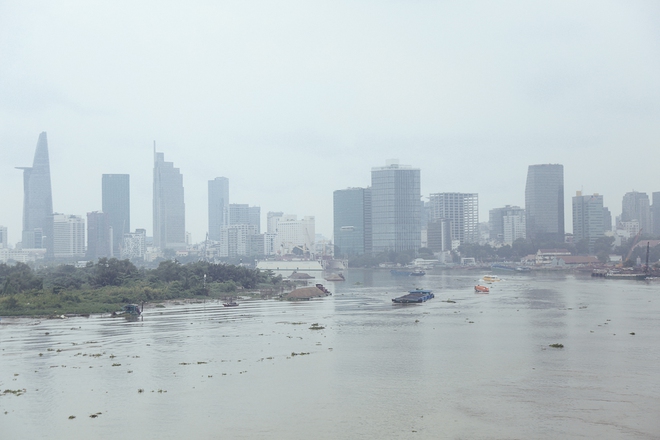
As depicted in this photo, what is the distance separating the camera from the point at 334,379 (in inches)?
871

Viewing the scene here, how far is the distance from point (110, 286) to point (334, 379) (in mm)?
43474

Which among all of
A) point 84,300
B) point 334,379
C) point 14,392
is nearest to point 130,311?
point 84,300

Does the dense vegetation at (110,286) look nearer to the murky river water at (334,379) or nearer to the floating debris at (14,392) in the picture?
the murky river water at (334,379)

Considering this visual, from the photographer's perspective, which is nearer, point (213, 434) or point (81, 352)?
point (213, 434)

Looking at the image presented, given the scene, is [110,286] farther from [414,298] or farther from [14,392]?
[14,392]

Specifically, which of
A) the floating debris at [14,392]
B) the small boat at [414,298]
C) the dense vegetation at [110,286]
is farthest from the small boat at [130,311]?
the floating debris at [14,392]

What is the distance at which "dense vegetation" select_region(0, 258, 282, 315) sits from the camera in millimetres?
47469

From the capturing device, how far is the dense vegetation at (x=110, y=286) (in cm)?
4747

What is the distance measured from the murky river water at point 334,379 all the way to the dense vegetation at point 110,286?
23.1 ft

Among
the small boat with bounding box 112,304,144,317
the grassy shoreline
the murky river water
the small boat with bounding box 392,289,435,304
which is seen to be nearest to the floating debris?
the murky river water

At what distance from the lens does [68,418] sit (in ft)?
57.8

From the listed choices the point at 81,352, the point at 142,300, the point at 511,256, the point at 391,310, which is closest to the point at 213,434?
the point at 81,352

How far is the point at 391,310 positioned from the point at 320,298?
16901 millimetres

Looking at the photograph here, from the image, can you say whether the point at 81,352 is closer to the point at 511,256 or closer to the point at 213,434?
the point at 213,434
